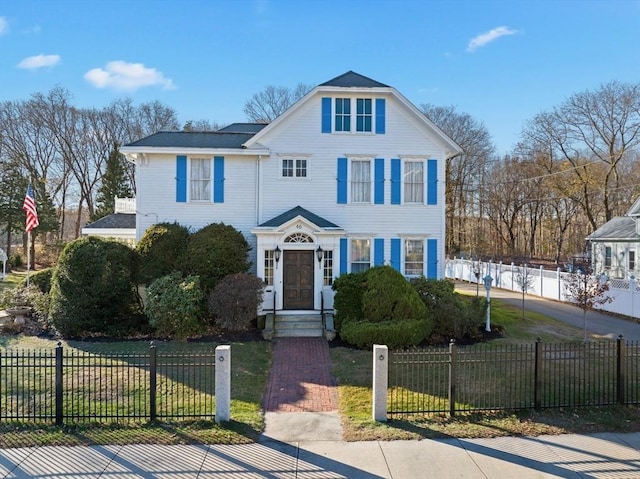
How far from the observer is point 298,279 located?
50.0 feet

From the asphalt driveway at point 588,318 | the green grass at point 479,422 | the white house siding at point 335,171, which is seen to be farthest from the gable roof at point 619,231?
the green grass at point 479,422

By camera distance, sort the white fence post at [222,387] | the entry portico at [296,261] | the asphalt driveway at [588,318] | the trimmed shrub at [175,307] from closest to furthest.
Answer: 1. the white fence post at [222,387]
2. the trimmed shrub at [175,307]
3. the asphalt driveway at [588,318]
4. the entry portico at [296,261]

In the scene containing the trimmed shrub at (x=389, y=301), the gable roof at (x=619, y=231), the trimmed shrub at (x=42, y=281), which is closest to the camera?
the trimmed shrub at (x=389, y=301)

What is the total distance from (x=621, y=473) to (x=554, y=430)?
1.26m

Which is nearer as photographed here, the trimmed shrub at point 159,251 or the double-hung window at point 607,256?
the trimmed shrub at point 159,251

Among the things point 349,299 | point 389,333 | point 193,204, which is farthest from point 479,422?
point 193,204

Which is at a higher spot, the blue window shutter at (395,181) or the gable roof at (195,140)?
the gable roof at (195,140)

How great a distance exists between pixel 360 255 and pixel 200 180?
657 cm

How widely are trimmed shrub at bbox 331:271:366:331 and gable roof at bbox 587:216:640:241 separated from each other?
69.0 feet

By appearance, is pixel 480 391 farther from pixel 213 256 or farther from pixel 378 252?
pixel 213 256

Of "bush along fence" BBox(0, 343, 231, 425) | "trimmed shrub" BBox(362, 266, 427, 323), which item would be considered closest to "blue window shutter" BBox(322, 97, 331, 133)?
"trimmed shrub" BBox(362, 266, 427, 323)

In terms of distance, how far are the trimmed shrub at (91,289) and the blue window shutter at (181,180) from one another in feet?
10.1

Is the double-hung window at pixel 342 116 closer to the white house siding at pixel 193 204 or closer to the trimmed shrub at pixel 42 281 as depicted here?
the white house siding at pixel 193 204

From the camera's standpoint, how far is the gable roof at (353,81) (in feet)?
52.0
